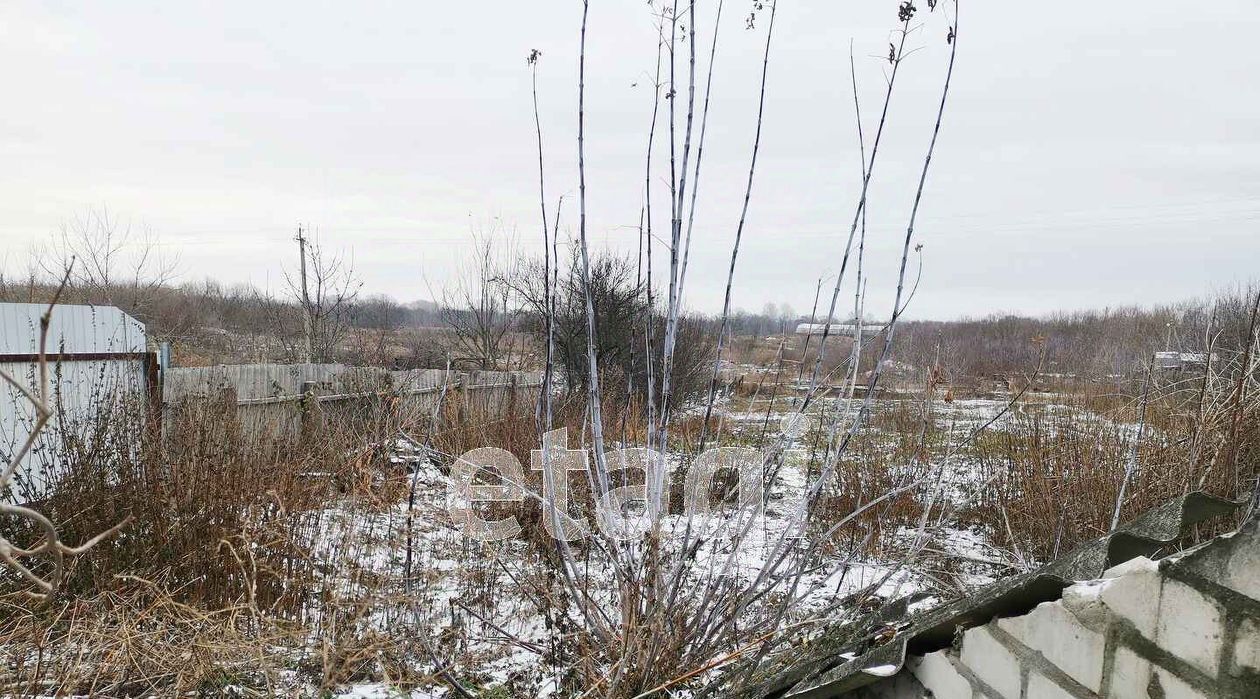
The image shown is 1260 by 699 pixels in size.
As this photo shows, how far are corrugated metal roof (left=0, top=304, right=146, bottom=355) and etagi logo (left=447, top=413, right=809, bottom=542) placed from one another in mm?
3128

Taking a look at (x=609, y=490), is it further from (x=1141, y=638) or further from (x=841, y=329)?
(x=1141, y=638)

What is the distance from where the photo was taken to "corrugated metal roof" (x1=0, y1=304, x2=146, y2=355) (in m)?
5.91

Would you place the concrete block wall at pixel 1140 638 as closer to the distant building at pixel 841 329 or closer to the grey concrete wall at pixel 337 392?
the distant building at pixel 841 329

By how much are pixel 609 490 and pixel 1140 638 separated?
2247 mm

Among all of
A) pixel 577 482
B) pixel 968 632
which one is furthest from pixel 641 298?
pixel 968 632

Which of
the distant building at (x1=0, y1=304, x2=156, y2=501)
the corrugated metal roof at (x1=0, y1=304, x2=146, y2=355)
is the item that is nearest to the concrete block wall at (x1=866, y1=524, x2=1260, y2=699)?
the distant building at (x1=0, y1=304, x2=156, y2=501)

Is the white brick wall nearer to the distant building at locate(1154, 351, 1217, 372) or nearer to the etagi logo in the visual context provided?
the etagi logo

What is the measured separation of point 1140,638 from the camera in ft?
4.52

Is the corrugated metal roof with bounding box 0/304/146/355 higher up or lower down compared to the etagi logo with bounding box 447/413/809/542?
higher up

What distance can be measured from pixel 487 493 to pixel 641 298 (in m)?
7.67

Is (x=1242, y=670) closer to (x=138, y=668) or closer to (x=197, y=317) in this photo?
(x=138, y=668)

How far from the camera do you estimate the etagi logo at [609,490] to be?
10.2 feet

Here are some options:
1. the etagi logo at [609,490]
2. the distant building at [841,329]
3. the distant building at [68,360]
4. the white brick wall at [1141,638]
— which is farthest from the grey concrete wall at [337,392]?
the white brick wall at [1141,638]

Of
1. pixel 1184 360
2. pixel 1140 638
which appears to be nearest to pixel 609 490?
pixel 1140 638
